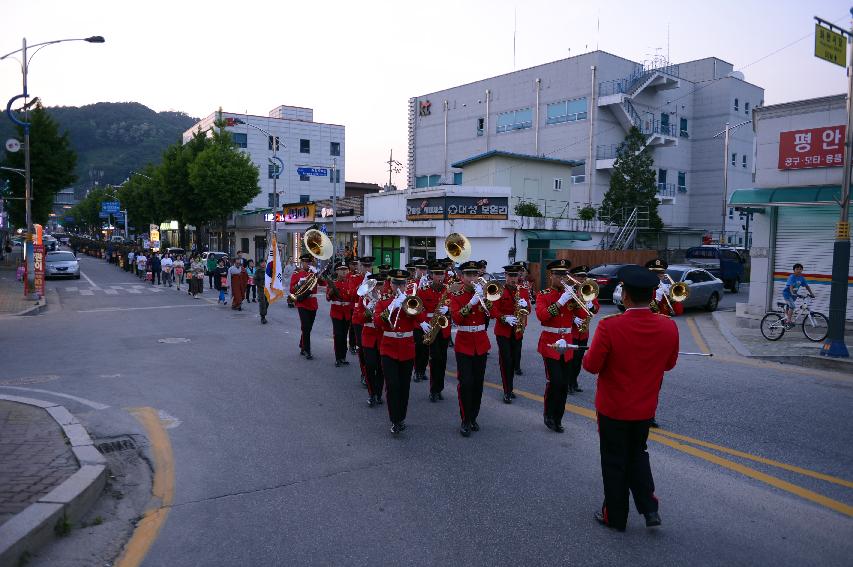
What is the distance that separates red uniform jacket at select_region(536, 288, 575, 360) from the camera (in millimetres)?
7387

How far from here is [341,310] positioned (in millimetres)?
11164

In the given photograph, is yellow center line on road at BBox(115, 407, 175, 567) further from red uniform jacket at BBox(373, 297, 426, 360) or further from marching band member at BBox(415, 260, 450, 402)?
marching band member at BBox(415, 260, 450, 402)

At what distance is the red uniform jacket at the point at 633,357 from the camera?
459cm

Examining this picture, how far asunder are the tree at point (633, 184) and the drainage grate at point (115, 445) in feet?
116

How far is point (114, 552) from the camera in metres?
4.42

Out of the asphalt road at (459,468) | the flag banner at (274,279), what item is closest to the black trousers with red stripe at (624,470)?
the asphalt road at (459,468)

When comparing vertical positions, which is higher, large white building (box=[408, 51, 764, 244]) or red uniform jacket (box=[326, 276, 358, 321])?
large white building (box=[408, 51, 764, 244])

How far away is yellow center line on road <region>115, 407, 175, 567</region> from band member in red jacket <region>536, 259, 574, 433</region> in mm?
4085

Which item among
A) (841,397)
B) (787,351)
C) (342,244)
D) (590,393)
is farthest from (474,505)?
(342,244)

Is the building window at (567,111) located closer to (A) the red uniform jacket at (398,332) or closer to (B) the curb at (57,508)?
(A) the red uniform jacket at (398,332)

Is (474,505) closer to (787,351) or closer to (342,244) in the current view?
(787,351)

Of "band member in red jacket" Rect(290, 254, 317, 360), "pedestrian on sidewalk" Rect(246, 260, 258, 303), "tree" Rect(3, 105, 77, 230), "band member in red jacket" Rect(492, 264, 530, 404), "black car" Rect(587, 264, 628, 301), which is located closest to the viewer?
"band member in red jacket" Rect(492, 264, 530, 404)

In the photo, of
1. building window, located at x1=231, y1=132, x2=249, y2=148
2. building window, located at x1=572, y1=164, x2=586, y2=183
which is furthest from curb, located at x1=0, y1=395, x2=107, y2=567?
building window, located at x1=231, y1=132, x2=249, y2=148

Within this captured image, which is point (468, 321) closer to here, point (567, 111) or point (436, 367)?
point (436, 367)
